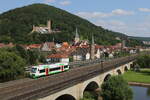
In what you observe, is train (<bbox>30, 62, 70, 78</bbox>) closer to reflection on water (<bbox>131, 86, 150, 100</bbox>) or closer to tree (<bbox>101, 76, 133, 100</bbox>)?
tree (<bbox>101, 76, 133, 100</bbox>)

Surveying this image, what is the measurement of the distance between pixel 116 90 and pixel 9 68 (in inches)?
837

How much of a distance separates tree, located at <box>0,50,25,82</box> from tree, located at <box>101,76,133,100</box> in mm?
17430

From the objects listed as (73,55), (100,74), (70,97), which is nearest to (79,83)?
(70,97)

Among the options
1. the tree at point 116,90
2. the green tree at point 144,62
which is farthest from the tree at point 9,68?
the green tree at point 144,62

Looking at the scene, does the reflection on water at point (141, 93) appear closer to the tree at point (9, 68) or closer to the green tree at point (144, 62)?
the tree at point (9, 68)

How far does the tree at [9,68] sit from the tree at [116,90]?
17430 millimetres

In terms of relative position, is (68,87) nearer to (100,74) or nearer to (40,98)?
(40,98)

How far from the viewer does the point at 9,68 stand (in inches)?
2143

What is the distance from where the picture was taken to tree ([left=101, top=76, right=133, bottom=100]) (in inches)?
1966

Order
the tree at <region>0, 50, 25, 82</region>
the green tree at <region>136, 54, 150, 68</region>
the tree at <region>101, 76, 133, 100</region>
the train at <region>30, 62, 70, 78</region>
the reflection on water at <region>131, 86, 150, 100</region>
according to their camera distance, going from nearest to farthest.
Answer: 1. the train at <region>30, 62, 70, 78</region>
2. the tree at <region>101, 76, 133, 100</region>
3. the tree at <region>0, 50, 25, 82</region>
4. the reflection on water at <region>131, 86, 150, 100</region>
5. the green tree at <region>136, 54, 150, 68</region>

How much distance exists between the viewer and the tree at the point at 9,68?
5322 centimetres

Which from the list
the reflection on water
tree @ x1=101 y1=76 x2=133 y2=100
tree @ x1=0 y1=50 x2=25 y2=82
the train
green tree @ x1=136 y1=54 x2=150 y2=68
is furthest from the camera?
green tree @ x1=136 y1=54 x2=150 y2=68

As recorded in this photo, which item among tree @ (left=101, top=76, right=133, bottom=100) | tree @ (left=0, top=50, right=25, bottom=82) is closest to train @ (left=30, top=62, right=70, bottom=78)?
tree @ (left=0, top=50, right=25, bottom=82)

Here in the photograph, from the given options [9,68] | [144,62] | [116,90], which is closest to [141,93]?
[116,90]
